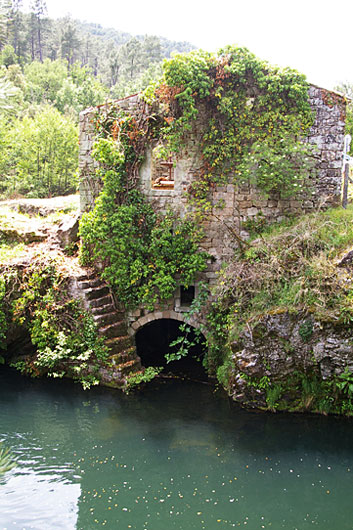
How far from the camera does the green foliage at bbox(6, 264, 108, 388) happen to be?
1088cm

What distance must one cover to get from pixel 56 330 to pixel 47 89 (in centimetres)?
3893

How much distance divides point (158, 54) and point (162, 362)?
183 feet

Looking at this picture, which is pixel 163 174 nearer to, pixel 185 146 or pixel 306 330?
pixel 185 146

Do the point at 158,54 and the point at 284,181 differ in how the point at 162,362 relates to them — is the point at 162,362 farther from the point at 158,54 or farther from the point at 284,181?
the point at 158,54

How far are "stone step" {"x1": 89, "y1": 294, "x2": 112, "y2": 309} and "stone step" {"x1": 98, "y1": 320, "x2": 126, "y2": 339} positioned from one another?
57 cm

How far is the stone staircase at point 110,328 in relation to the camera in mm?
10867

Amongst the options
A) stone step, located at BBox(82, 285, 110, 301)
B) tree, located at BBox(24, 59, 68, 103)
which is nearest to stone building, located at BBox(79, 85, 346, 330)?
stone step, located at BBox(82, 285, 110, 301)

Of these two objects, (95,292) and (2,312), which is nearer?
(2,312)

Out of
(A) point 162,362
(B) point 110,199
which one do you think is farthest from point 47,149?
(A) point 162,362

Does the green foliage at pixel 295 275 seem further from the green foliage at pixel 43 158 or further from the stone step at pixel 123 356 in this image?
the green foliage at pixel 43 158

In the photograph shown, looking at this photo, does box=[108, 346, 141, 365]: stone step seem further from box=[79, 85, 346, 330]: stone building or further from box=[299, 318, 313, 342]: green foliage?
box=[299, 318, 313, 342]: green foliage

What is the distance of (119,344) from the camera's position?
36.9 ft

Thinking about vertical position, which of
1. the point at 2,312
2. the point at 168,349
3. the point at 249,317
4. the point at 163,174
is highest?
the point at 163,174

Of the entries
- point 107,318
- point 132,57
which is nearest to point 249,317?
point 107,318
